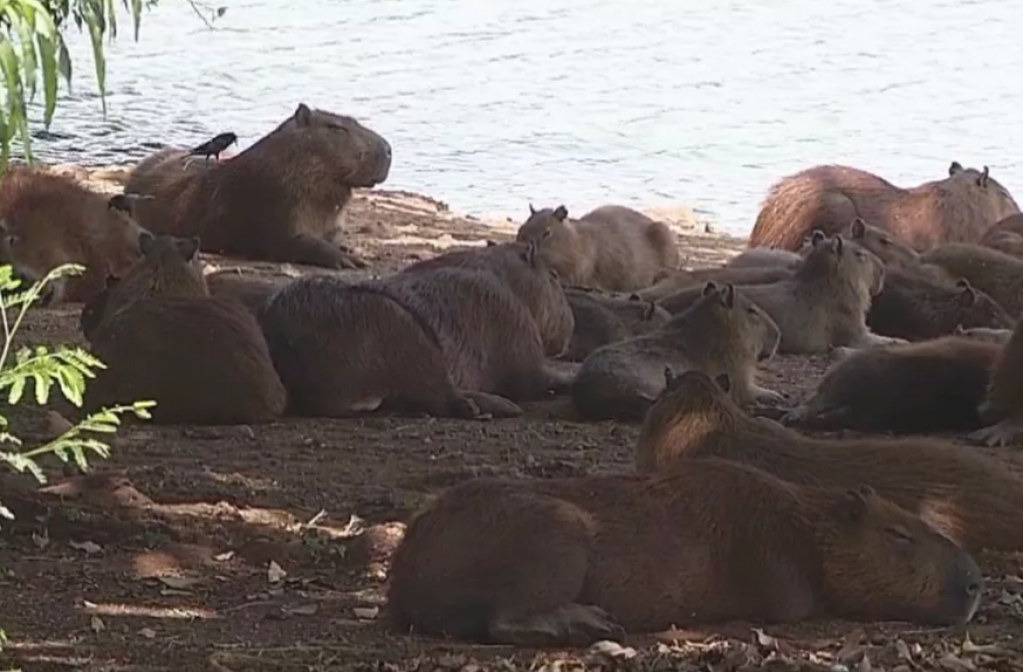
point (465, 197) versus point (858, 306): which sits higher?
point (858, 306)

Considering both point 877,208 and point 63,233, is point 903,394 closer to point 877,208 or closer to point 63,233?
point 63,233

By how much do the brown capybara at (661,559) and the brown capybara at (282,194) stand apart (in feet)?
19.6

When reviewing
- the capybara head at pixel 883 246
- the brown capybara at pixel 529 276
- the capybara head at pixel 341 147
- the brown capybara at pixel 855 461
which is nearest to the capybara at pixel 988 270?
the capybara head at pixel 883 246

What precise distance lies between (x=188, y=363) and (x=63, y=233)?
8.52ft

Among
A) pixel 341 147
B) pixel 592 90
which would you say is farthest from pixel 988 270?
pixel 592 90

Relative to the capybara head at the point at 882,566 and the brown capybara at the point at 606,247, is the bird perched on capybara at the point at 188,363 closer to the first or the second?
the capybara head at the point at 882,566

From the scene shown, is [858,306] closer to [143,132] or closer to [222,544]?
[222,544]

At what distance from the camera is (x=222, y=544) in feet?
17.6

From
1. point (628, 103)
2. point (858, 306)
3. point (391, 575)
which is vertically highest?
point (391, 575)

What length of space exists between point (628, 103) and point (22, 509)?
47.0 feet

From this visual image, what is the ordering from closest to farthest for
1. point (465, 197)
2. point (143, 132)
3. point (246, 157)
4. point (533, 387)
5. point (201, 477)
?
point (201, 477) → point (533, 387) → point (246, 157) → point (465, 197) → point (143, 132)

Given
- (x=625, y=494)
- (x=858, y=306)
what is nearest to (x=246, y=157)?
(x=858, y=306)

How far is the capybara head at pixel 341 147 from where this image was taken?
10.8 m

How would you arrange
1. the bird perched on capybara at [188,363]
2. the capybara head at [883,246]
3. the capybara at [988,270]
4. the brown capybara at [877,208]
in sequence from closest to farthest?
the bird perched on capybara at [188,363], the capybara at [988,270], the capybara head at [883,246], the brown capybara at [877,208]
